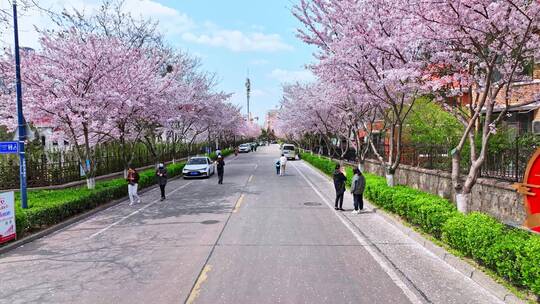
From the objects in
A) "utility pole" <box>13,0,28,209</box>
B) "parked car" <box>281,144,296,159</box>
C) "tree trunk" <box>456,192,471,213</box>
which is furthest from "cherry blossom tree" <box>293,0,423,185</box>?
"parked car" <box>281,144,296,159</box>

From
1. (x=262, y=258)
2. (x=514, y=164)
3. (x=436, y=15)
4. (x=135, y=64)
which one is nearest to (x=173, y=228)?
(x=262, y=258)

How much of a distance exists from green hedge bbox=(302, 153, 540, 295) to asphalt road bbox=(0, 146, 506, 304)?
18.7 inches

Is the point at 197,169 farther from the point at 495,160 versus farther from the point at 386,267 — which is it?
the point at 386,267

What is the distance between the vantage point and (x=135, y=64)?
18.1 meters

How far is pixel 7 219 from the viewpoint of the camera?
9.26 meters

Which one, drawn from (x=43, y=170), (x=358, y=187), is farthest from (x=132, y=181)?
(x=358, y=187)

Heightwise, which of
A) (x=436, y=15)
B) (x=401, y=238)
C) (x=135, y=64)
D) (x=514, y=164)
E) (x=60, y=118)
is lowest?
(x=401, y=238)

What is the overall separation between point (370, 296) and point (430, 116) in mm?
19957

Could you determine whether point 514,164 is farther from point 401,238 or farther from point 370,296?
point 370,296

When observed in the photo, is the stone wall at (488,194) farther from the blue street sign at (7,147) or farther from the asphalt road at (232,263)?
the blue street sign at (7,147)

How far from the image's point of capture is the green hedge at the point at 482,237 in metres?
5.38

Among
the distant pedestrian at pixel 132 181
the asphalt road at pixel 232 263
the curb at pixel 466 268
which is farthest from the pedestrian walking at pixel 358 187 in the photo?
the distant pedestrian at pixel 132 181

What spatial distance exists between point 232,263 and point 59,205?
23.4 feet

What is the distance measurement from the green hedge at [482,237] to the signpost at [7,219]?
9734 millimetres
